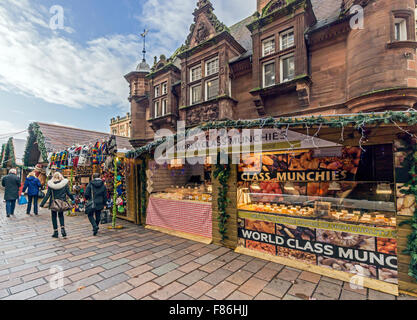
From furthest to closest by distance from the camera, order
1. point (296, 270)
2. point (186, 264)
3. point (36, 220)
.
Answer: point (36, 220) → point (186, 264) → point (296, 270)

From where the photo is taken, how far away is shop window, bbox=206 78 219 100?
10059 millimetres

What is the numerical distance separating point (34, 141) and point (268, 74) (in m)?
18.1

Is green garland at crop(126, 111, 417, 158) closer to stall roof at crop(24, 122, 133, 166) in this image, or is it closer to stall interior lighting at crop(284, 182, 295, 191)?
stall interior lighting at crop(284, 182, 295, 191)

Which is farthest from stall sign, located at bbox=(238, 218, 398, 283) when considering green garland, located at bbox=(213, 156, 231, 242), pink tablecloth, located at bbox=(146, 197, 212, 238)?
pink tablecloth, located at bbox=(146, 197, 212, 238)

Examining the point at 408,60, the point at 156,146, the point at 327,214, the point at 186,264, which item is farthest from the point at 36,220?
the point at 408,60

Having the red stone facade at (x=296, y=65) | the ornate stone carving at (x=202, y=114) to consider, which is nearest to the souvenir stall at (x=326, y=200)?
the red stone facade at (x=296, y=65)

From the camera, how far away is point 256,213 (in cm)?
453

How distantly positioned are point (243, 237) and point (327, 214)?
1.92 metres

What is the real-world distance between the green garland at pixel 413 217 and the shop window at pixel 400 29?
548 cm

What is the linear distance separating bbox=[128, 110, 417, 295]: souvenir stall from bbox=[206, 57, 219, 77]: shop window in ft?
22.1

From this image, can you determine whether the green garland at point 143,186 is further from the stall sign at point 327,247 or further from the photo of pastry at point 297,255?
the photo of pastry at point 297,255

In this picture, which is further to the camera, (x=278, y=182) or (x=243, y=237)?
(x=278, y=182)

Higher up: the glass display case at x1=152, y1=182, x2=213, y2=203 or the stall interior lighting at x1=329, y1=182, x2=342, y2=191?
the stall interior lighting at x1=329, y1=182, x2=342, y2=191
